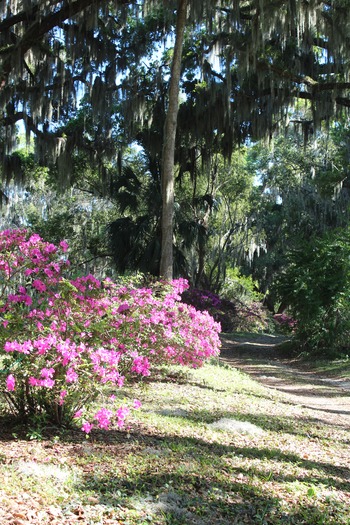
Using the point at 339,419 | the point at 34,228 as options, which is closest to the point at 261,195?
the point at 34,228

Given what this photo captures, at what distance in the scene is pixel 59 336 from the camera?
3.92 metres

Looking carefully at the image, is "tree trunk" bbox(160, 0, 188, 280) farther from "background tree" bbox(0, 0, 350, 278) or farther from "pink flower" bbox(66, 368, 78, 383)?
"pink flower" bbox(66, 368, 78, 383)

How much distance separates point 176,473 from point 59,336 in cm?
127

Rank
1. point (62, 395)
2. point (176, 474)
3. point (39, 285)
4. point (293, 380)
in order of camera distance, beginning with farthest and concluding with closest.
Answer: point (293, 380)
point (39, 285)
point (62, 395)
point (176, 474)

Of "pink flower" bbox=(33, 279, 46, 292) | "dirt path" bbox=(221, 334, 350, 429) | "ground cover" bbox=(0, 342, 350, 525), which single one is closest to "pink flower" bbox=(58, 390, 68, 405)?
"ground cover" bbox=(0, 342, 350, 525)

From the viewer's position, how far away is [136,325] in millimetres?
5391

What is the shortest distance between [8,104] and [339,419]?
1073 centimetres

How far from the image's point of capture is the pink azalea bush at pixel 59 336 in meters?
3.66

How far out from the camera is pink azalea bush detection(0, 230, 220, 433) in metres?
3.66

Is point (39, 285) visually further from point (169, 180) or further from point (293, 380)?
point (293, 380)

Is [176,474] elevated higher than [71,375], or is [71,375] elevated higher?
[71,375]

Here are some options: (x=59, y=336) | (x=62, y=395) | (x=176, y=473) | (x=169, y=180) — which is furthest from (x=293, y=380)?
(x=62, y=395)

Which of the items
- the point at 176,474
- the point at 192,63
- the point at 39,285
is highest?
the point at 192,63

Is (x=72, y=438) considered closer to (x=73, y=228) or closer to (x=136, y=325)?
(x=136, y=325)
